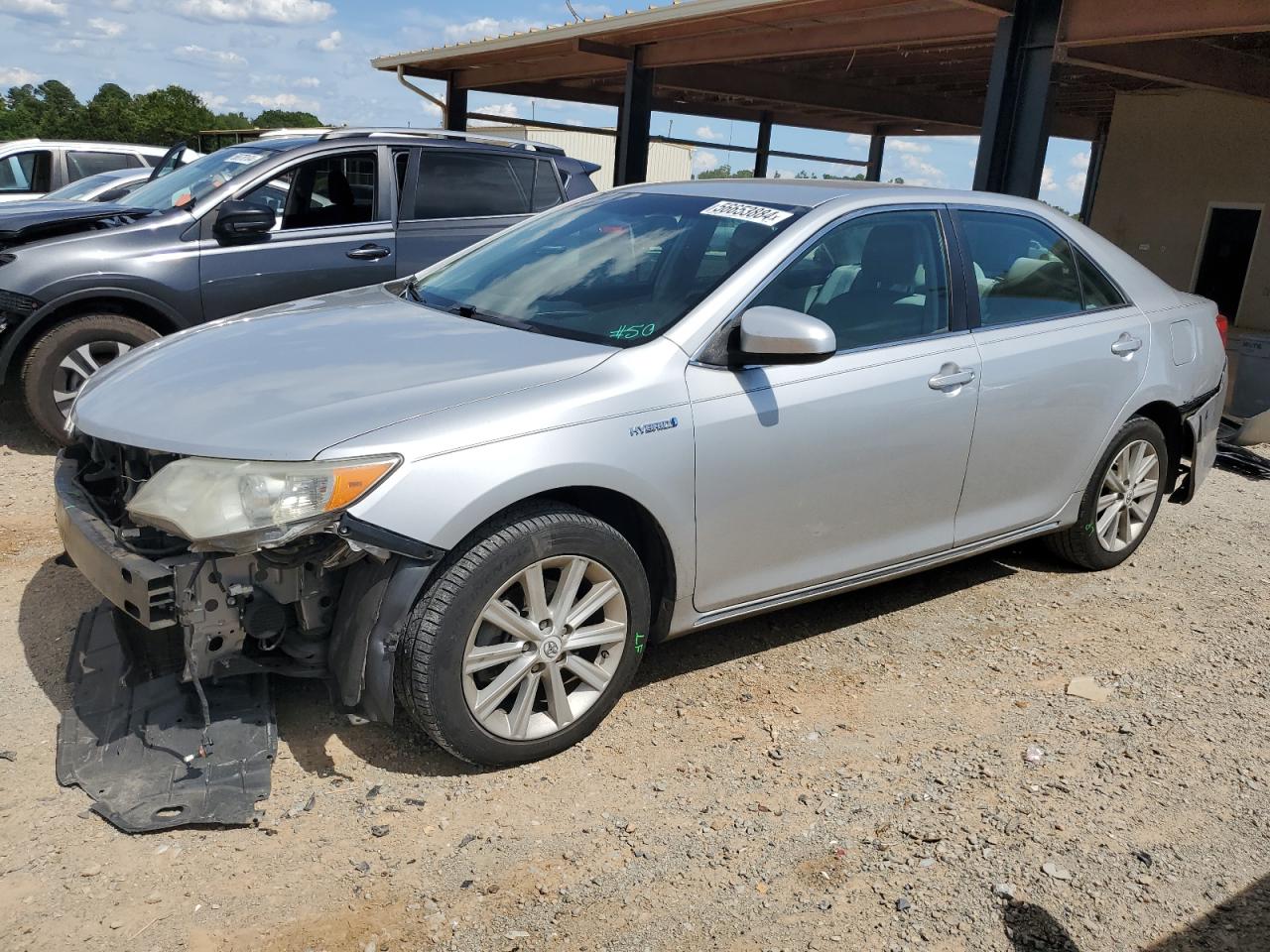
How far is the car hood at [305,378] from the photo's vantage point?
2.82 meters

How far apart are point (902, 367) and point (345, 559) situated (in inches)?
82.5

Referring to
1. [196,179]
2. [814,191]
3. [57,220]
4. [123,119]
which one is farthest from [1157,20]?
[123,119]

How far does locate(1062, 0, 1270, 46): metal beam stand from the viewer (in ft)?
25.2

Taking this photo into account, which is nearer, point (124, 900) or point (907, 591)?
point (124, 900)

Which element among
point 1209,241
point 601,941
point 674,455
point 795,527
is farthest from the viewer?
point 1209,241

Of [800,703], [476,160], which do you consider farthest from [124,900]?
[476,160]

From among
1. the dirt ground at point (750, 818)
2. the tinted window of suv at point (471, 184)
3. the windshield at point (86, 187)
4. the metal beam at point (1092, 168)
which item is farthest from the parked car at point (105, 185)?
the metal beam at point (1092, 168)

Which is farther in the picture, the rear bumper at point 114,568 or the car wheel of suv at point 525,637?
the car wheel of suv at point 525,637

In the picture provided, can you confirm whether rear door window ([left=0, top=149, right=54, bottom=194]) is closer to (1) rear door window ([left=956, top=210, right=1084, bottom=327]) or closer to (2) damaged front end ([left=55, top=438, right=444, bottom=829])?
(2) damaged front end ([left=55, top=438, right=444, bottom=829])

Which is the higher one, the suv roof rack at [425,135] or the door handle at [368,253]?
the suv roof rack at [425,135]

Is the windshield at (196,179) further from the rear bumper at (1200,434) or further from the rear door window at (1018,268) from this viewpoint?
the rear bumper at (1200,434)

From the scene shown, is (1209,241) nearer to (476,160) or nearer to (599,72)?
(599,72)

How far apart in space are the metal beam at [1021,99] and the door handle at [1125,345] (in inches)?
189

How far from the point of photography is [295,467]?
106 inches
